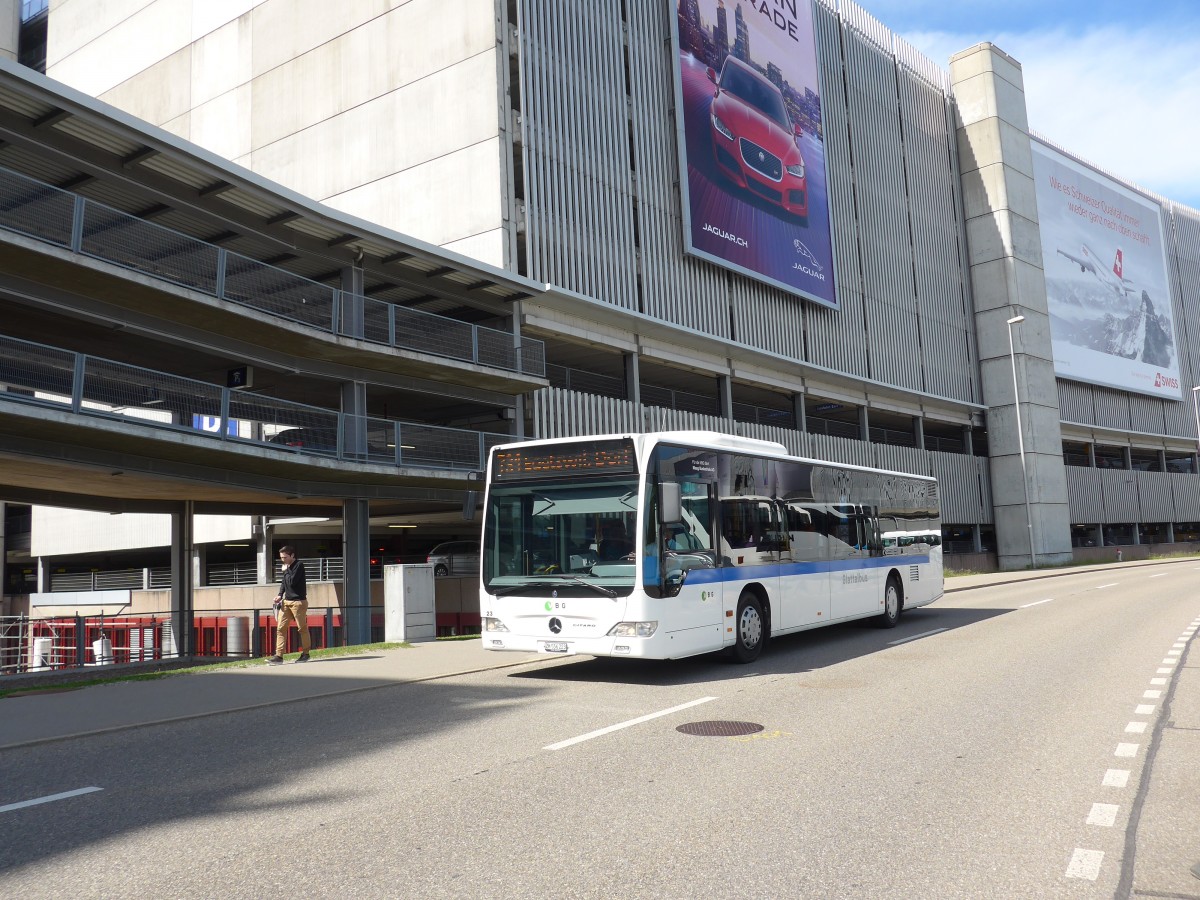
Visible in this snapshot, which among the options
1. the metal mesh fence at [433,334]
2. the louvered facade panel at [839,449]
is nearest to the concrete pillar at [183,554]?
the metal mesh fence at [433,334]

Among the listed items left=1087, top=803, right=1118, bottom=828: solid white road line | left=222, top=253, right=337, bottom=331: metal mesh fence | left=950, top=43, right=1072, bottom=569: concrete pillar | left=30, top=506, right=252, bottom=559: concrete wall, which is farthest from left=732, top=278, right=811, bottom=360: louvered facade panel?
left=1087, top=803, right=1118, bottom=828: solid white road line

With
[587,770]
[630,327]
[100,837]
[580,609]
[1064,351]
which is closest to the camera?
[100,837]

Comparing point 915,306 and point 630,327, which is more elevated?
point 915,306

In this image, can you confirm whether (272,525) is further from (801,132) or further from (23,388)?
(801,132)

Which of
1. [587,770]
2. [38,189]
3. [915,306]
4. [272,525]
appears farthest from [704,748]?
[915,306]

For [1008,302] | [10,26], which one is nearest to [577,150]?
[1008,302]

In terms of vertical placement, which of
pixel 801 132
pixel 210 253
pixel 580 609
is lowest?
pixel 580 609

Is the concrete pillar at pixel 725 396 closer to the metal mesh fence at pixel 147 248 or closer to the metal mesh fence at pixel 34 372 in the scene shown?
the metal mesh fence at pixel 147 248

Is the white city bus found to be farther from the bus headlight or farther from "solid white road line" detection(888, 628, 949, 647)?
"solid white road line" detection(888, 628, 949, 647)

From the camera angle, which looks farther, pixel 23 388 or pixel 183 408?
pixel 183 408

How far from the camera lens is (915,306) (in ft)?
158

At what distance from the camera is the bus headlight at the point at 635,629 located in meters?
11.3

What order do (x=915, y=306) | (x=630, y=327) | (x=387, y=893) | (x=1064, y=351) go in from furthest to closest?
(x=1064, y=351), (x=915, y=306), (x=630, y=327), (x=387, y=893)

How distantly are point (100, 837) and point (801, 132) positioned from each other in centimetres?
3812
